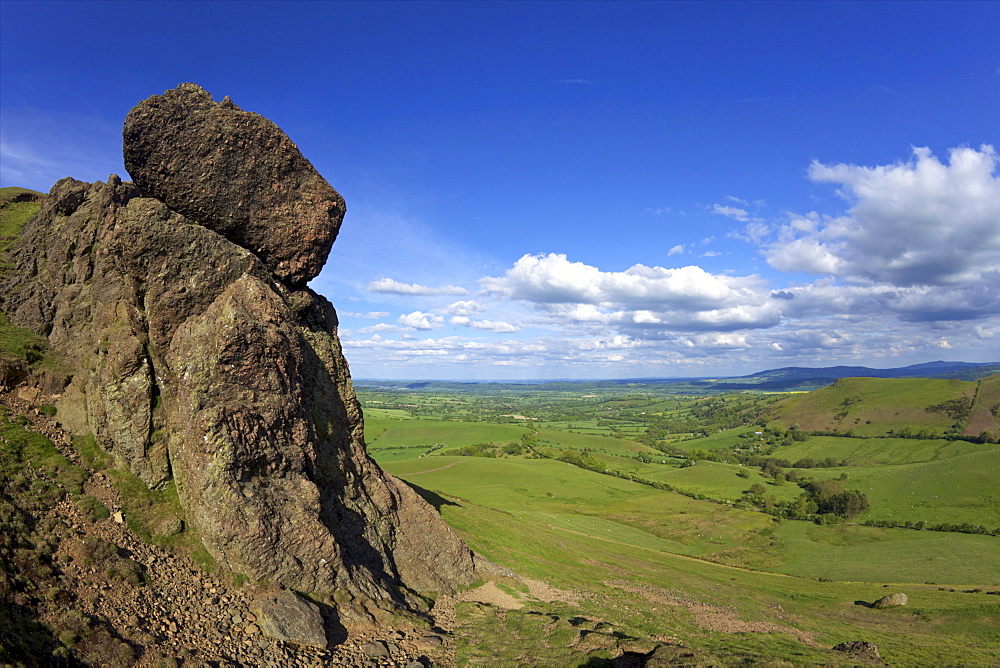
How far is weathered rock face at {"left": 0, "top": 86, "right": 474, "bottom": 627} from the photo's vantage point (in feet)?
74.2

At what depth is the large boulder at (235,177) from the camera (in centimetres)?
2758

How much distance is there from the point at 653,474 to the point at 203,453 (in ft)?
583

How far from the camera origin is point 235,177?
29656 mm

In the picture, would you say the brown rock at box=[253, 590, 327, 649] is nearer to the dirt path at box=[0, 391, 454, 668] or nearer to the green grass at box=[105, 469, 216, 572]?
the dirt path at box=[0, 391, 454, 668]

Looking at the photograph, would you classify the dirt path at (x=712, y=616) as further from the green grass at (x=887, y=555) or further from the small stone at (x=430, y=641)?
the green grass at (x=887, y=555)

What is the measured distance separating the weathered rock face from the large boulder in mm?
177

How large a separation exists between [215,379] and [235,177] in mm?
14285

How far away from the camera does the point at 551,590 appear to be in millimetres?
38656

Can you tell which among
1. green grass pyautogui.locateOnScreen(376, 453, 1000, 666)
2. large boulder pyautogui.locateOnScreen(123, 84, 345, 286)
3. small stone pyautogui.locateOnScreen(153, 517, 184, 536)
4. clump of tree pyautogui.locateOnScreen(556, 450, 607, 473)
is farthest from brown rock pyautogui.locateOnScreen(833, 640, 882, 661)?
clump of tree pyautogui.locateOnScreen(556, 450, 607, 473)

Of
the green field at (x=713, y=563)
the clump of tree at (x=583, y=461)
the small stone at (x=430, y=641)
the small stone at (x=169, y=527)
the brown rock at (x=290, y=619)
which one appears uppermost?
the small stone at (x=169, y=527)

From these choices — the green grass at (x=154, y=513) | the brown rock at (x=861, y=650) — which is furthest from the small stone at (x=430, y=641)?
the brown rock at (x=861, y=650)

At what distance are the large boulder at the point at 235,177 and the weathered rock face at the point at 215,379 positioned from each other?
7.0 inches

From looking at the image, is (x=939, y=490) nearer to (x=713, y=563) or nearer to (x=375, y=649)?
(x=713, y=563)

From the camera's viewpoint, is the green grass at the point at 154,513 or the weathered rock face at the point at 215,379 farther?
the weathered rock face at the point at 215,379
